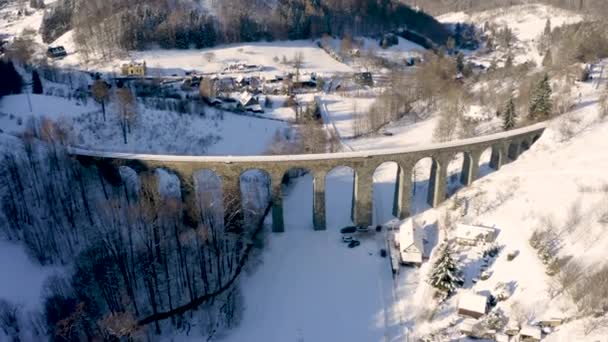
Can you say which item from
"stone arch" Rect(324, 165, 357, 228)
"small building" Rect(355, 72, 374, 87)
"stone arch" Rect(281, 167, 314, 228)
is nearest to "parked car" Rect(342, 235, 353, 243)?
"stone arch" Rect(324, 165, 357, 228)

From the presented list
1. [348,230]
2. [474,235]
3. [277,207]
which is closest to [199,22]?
[277,207]

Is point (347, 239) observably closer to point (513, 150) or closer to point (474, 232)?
point (474, 232)

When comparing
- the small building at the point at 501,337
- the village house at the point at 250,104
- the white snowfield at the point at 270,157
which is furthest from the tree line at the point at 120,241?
the village house at the point at 250,104

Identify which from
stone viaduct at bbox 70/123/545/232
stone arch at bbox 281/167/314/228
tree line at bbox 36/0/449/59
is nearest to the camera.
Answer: stone viaduct at bbox 70/123/545/232

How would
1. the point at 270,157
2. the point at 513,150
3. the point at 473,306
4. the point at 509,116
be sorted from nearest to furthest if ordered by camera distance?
the point at 473,306, the point at 270,157, the point at 513,150, the point at 509,116

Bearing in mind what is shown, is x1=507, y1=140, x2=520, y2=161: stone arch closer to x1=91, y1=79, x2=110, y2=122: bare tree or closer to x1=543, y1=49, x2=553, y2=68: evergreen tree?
x1=543, y1=49, x2=553, y2=68: evergreen tree

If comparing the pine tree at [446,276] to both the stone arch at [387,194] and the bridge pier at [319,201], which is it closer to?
the stone arch at [387,194]

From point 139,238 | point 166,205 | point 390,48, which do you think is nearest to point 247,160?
point 166,205

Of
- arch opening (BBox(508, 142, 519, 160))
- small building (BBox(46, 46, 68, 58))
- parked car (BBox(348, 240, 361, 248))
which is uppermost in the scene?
small building (BBox(46, 46, 68, 58))
